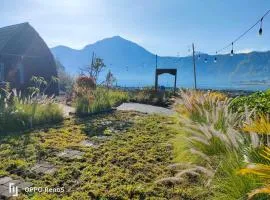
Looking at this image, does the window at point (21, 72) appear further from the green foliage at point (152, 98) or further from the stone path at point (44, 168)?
the stone path at point (44, 168)

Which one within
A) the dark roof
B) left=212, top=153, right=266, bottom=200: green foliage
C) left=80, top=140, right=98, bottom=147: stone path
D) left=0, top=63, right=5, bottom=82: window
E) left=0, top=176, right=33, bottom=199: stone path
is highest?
the dark roof

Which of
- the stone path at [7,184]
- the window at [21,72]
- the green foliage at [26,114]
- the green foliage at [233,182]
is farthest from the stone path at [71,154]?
the window at [21,72]

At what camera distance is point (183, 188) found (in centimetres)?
418

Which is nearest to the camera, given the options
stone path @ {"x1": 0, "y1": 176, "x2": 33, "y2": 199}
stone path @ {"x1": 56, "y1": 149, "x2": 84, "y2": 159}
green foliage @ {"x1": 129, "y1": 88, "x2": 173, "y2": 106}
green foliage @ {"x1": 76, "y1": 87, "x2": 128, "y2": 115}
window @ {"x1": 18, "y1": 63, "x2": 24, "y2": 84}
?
stone path @ {"x1": 0, "y1": 176, "x2": 33, "y2": 199}

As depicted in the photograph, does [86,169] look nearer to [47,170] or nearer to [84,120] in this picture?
[47,170]

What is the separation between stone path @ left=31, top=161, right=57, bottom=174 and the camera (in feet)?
15.7

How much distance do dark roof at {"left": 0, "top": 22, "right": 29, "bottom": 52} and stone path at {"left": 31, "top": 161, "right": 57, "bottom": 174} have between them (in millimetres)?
17511

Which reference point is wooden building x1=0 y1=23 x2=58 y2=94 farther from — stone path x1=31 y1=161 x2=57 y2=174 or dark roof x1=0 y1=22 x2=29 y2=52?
stone path x1=31 y1=161 x2=57 y2=174

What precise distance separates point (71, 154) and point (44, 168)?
900 mm

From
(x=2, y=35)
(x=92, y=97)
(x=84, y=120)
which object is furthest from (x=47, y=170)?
(x=2, y=35)

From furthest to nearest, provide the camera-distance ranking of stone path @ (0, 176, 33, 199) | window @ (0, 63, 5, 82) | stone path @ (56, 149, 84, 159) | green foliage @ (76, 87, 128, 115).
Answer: window @ (0, 63, 5, 82)
green foliage @ (76, 87, 128, 115)
stone path @ (56, 149, 84, 159)
stone path @ (0, 176, 33, 199)

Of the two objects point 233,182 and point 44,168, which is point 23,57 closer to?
point 44,168

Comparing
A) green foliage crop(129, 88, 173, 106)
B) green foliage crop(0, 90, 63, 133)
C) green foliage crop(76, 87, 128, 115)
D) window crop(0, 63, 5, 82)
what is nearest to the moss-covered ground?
green foliage crop(0, 90, 63, 133)

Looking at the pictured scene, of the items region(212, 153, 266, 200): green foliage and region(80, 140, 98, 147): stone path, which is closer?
region(212, 153, 266, 200): green foliage
